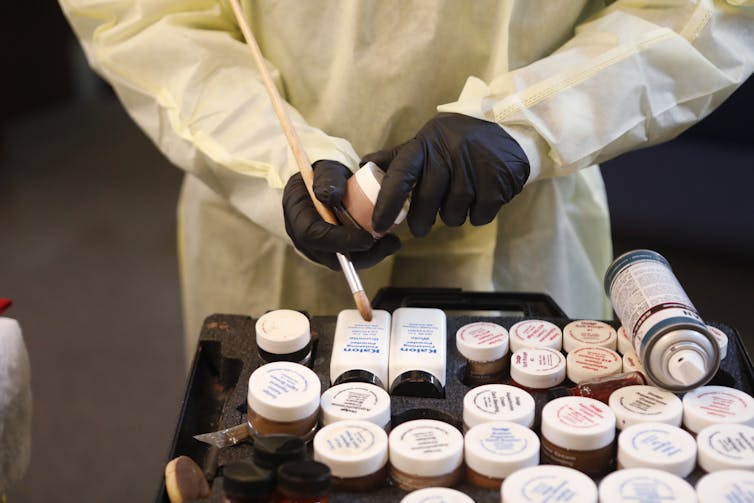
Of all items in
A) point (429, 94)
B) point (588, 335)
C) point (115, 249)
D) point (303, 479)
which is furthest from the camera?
point (115, 249)

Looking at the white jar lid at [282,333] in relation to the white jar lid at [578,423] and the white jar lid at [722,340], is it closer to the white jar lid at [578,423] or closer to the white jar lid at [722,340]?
the white jar lid at [578,423]

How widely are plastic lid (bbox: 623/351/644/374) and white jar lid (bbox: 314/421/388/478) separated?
217 millimetres

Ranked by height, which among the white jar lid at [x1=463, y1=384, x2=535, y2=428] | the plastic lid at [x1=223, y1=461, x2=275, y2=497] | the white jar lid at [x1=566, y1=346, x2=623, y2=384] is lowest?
the white jar lid at [x1=566, y1=346, x2=623, y2=384]

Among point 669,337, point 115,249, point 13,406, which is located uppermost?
point 669,337

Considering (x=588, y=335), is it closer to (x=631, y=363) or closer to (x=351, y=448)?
(x=631, y=363)

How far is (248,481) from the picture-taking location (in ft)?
1.84

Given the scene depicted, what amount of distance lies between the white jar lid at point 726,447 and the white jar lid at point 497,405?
0.12 m

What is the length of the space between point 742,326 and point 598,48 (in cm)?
131

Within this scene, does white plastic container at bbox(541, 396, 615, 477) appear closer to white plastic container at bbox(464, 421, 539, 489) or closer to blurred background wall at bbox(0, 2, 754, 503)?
white plastic container at bbox(464, 421, 539, 489)

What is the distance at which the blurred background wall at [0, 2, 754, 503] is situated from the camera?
1.81 m

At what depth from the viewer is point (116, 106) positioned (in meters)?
3.20

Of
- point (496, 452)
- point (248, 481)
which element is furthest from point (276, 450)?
point (496, 452)

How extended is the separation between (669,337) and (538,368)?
112 millimetres

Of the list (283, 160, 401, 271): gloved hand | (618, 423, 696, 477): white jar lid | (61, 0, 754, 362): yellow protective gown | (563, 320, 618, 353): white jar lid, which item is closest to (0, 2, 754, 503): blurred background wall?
(61, 0, 754, 362): yellow protective gown
